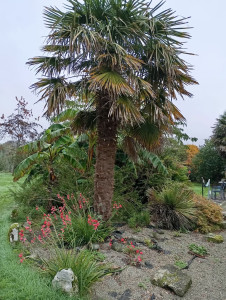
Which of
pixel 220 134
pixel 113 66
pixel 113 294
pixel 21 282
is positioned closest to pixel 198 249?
pixel 113 294

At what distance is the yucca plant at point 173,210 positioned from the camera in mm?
6766

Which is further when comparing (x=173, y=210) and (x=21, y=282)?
(x=173, y=210)

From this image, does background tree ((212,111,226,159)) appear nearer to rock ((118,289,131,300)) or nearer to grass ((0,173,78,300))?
rock ((118,289,131,300))

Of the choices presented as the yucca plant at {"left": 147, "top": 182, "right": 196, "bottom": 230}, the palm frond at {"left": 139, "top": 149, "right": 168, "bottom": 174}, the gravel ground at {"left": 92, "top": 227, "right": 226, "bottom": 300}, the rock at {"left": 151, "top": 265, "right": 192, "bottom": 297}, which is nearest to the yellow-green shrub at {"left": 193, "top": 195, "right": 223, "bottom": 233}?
the yucca plant at {"left": 147, "top": 182, "right": 196, "bottom": 230}

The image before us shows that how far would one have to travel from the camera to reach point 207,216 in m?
7.19

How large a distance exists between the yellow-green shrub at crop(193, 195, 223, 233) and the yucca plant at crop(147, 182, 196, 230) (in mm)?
205

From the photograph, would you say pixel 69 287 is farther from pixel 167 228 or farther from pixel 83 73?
pixel 83 73

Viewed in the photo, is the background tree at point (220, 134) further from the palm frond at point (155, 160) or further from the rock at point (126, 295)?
the rock at point (126, 295)

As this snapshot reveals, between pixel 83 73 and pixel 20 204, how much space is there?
4788 millimetres

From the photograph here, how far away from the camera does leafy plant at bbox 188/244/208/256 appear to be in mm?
5293

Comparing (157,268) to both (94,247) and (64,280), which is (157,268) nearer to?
(94,247)

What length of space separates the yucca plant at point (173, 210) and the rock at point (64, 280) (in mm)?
4000

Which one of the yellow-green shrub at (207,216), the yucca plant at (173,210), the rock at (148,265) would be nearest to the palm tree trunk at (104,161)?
the rock at (148,265)

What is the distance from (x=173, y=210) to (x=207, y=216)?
3.94 ft
